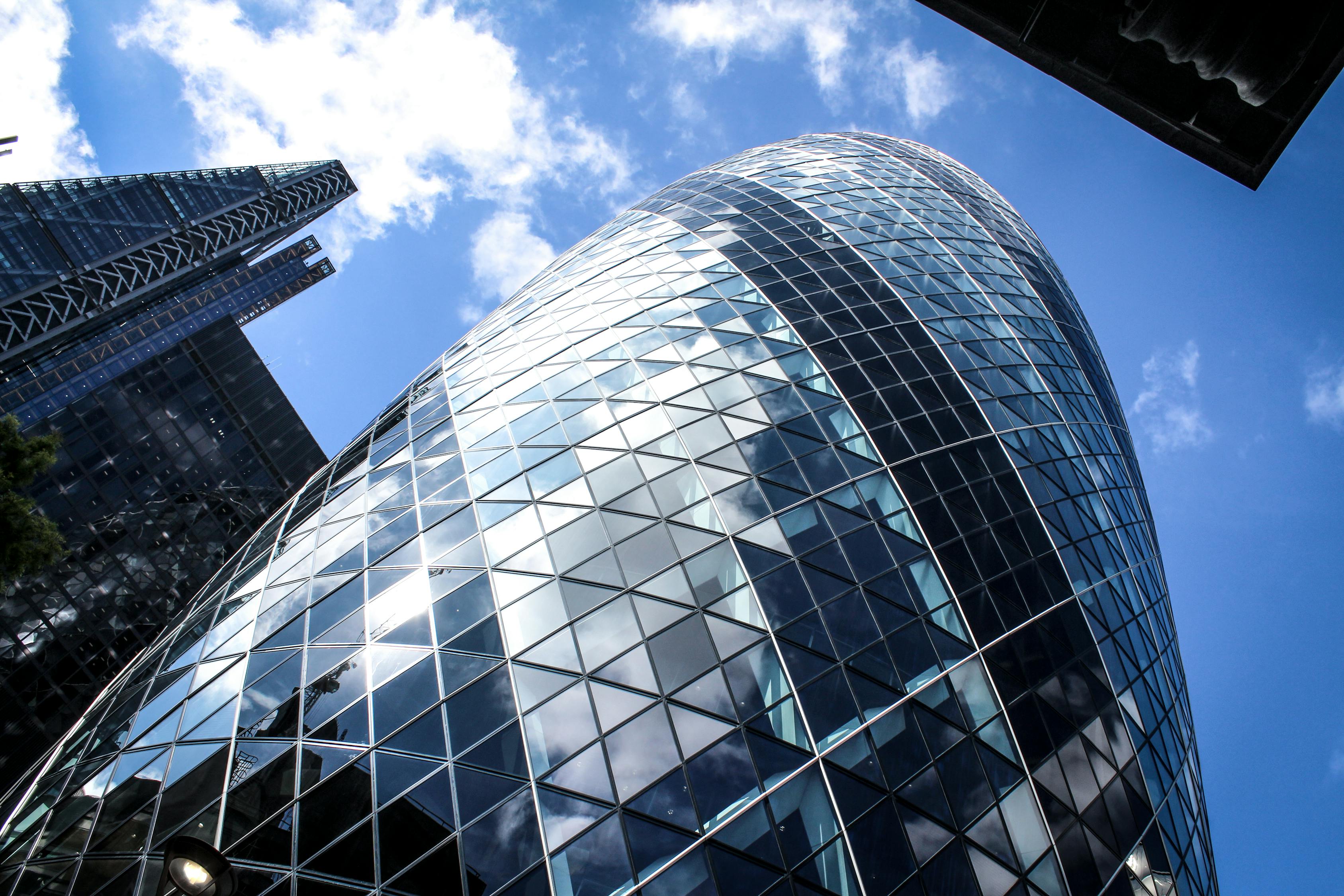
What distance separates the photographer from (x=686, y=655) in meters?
13.4

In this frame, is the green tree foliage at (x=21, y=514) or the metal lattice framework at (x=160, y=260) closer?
the green tree foliage at (x=21, y=514)

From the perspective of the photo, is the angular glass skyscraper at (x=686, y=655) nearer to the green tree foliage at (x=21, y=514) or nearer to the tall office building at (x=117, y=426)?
the green tree foliage at (x=21, y=514)

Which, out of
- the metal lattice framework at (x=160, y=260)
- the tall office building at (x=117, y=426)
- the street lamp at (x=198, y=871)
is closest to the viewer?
the street lamp at (x=198, y=871)

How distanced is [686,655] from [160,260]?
2798 inches

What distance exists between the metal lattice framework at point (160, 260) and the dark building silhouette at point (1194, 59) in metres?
60.7

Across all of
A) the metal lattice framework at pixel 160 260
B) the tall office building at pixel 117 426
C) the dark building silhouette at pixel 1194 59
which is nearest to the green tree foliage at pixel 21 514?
the dark building silhouette at pixel 1194 59

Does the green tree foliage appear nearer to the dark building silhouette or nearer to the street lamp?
the street lamp

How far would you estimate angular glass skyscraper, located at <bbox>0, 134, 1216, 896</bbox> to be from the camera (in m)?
11.6

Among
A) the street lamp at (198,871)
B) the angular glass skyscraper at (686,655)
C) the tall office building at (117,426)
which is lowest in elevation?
the tall office building at (117,426)

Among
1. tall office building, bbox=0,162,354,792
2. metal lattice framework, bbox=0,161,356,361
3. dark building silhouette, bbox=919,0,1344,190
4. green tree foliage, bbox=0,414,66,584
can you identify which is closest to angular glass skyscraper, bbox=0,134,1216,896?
green tree foliage, bbox=0,414,66,584

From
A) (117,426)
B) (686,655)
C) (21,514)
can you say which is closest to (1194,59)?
(686,655)

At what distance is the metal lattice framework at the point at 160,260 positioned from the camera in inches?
1810

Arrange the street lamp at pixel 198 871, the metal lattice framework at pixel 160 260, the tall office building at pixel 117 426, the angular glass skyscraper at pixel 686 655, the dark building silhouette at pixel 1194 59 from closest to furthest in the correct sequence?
the dark building silhouette at pixel 1194 59 < the street lamp at pixel 198 871 < the angular glass skyscraper at pixel 686 655 < the tall office building at pixel 117 426 < the metal lattice framework at pixel 160 260

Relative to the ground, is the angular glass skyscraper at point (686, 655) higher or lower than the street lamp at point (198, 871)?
lower
